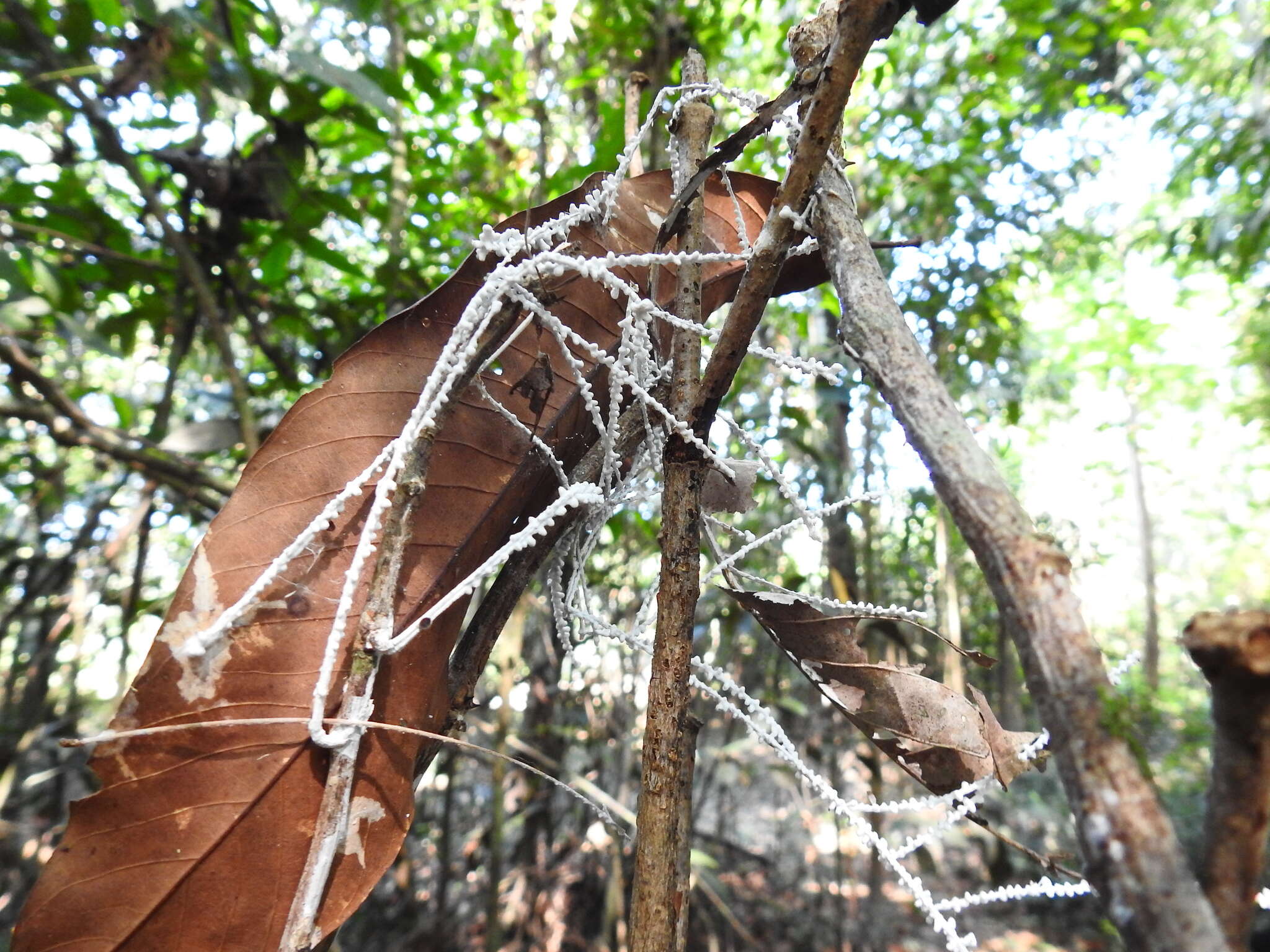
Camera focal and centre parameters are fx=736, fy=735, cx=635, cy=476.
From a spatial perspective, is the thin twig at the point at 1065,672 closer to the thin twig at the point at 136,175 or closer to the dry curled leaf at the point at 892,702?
the dry curled leaf at the point at 892,702

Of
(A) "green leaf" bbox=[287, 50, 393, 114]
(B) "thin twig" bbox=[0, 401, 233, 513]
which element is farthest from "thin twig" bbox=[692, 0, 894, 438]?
(B) "thin twig" bbox=[0, 401, 233, 513]

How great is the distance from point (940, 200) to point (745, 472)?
1925mm

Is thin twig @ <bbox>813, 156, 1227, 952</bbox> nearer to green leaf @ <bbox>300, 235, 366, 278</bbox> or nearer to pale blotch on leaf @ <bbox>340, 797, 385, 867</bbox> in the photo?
pale blotch on leaf @ <bbox>340, 797, 385, 867</bbox>

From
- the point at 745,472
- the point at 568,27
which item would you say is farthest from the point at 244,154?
the point at 745,472

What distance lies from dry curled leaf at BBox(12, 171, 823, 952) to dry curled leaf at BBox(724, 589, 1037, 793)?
0.19m

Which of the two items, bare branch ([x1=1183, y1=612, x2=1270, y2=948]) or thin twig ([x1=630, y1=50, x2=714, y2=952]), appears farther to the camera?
thin twig ([x1=630, y1=50, x2=714, y2=952])

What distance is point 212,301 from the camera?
121cm

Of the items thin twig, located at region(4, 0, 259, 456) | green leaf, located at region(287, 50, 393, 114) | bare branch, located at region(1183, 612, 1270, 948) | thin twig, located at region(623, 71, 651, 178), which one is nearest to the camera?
bare branch, located at region(1183, 612, 1270, 948)

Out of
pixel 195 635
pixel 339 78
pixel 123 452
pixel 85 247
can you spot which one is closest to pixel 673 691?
pixel 195 635

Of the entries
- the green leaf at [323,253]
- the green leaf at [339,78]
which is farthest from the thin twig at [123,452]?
the green leaf at [339,78]

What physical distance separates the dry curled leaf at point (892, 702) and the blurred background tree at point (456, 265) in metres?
0.11

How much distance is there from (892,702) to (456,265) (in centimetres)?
147

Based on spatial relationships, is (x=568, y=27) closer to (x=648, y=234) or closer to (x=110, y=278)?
→ (x=110, y=278)

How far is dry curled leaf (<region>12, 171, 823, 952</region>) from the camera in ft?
1.23
